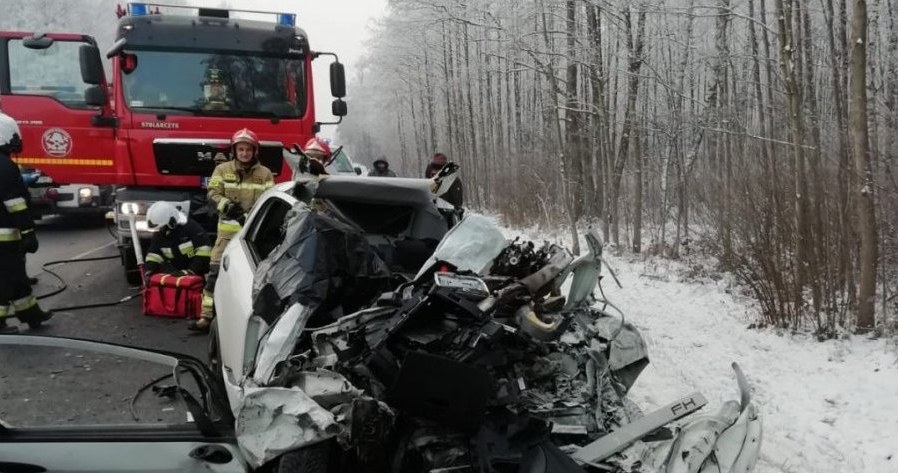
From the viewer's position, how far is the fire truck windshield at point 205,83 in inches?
289

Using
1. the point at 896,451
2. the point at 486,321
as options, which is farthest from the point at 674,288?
the point at 486,321

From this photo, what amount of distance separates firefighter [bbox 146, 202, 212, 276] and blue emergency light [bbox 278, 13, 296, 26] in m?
2.96

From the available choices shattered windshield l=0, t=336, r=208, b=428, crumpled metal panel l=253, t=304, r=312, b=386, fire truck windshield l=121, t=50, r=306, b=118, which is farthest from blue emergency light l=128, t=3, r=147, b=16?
shattered windshield l=0, t=336, r=208, b=428

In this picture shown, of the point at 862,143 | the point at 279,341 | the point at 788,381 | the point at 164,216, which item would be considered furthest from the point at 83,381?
the point at 862,143

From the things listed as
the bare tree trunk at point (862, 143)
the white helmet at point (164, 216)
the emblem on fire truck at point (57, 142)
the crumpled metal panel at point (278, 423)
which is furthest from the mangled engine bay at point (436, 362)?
the emblem on fire truck at point (57, 142)

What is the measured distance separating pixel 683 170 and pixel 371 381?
1117 centimetres

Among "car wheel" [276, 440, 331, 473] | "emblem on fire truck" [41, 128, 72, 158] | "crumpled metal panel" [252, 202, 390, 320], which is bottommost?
"car wheel" [276, 440, 331, 473]

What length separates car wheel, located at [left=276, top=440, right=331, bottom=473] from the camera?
2.30 meters

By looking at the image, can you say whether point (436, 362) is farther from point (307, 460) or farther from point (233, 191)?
point (233, 191)

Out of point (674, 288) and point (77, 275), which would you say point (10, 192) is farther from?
point (674, 288)

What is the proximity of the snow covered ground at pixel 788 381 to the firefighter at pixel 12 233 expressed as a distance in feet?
17.5

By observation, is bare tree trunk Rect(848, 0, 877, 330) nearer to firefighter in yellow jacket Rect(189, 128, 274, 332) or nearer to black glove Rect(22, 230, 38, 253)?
firefighter in yellow jacket Rect(189, 128, 274, 332)

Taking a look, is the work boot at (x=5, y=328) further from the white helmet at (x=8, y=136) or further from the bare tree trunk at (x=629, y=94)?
the bare tree trunk at (x=629, y=94)

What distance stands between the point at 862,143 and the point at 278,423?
17.4 feet
